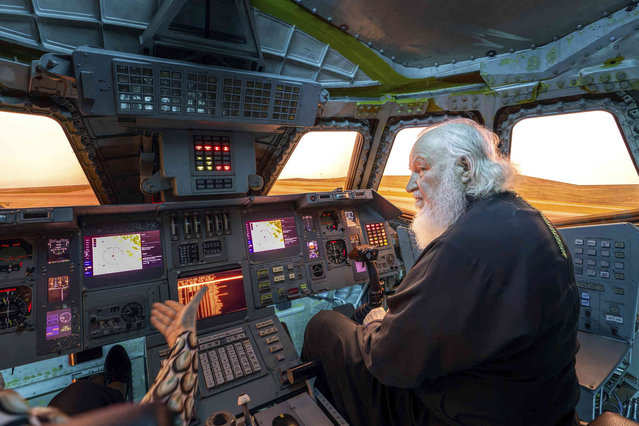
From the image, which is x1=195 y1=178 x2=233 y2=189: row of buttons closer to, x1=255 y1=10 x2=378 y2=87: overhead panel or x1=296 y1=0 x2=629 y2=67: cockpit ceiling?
x1=255 y1=10 x2=378 y2=87: overhead panel

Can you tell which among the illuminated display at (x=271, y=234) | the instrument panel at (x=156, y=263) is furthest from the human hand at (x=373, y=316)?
the illuminated display at (x=271, y=234)

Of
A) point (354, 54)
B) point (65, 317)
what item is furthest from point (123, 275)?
point (354, 54)

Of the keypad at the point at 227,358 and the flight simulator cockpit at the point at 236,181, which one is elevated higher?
the flight simulator cockpit at the point at 236,181

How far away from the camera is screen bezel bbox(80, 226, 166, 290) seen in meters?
2.05

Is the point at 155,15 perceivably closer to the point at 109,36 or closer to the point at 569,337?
the point at 109,36

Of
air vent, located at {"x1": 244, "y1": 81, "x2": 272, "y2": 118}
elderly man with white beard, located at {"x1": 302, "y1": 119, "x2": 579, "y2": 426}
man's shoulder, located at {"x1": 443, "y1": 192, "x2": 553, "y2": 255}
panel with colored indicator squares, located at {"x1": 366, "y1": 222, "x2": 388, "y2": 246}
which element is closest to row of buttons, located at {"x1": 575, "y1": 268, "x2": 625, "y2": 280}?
elderly man with white beard, located at {"x1": 302, "y1": 119, "x2": 579, "y2": 426}

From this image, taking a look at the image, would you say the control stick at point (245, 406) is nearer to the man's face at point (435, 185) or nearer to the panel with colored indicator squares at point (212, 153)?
the man's face at point (435, 185)

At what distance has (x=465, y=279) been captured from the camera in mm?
1151

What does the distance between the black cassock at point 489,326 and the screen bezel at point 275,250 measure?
149cm

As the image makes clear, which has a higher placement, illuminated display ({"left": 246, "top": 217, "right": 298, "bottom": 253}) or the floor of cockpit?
illuminated display ({"left": 246, "top": 217, "right": 298, "bottom": 253})

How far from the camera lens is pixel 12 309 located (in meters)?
1.81

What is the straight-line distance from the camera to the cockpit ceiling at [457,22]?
220 cm

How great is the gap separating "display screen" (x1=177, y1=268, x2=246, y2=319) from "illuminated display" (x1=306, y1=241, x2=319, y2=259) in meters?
0.67

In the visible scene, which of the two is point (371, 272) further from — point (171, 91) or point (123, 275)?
point (171, 91)
